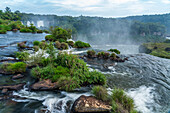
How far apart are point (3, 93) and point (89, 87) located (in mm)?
5906

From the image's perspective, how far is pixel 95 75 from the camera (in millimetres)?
10094

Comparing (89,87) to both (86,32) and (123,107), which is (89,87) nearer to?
(123,107)

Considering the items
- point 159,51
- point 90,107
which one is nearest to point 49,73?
point 90,107

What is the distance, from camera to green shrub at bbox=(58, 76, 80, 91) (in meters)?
8.72

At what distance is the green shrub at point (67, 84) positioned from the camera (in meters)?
8.72

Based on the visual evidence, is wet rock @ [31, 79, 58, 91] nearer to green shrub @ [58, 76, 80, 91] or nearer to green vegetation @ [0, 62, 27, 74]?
green shrub @ [58, 76, 80, 91]

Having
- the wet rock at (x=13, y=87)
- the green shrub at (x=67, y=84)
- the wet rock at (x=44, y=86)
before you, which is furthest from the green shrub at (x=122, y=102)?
the wet rock at (x=13, y=87)

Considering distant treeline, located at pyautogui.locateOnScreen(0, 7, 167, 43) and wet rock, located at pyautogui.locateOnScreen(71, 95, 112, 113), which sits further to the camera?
distant treeline, located at pyautogui.locateOnScreen(0, 7, 167, 43)

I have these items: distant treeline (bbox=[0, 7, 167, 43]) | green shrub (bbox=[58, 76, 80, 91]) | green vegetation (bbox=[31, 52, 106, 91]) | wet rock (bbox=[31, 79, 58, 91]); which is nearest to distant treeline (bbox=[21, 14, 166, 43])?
distant treeline (bbox=[0, 7, 167, 43])

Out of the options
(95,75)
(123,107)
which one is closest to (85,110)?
(123,107)

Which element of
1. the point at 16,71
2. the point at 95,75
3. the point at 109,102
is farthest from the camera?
the point at 16,71

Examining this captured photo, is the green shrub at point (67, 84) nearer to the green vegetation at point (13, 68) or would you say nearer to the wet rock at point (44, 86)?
the wet rock at point (44, 86)

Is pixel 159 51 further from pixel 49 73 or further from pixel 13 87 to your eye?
pixel 13 87

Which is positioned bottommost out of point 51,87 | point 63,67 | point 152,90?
point 152,90
